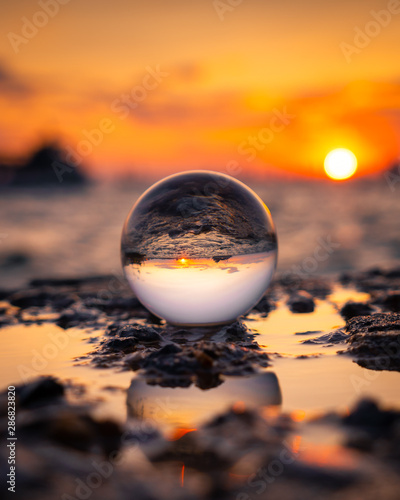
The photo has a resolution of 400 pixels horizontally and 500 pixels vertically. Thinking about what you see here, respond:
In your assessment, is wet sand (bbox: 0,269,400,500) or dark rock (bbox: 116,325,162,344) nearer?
wet sand (bbox: 0,269,400,500)

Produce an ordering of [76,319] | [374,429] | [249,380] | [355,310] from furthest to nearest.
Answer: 1. [76,319]
2. [355,310]
3. [249,380]
4. [374,429]

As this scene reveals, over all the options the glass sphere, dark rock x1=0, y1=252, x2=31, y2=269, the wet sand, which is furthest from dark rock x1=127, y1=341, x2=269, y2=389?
dark rock x1=0, y1=252, x2=31, y2=269

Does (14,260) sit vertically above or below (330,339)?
below

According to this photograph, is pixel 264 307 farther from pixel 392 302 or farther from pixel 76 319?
pixel 76 319

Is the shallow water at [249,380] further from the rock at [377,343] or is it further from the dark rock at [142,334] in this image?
the dark rock at [142,334]

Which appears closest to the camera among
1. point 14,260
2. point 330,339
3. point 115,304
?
point 330,339

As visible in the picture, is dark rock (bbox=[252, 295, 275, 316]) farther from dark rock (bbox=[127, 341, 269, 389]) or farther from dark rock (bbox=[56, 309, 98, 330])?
dark rock (bbox=[127, 341, 269, 389])

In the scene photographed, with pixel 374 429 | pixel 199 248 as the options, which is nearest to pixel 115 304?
pixel 199 248
